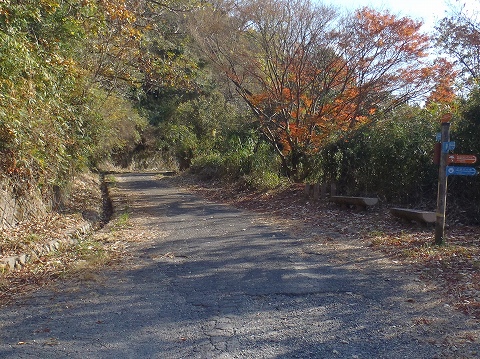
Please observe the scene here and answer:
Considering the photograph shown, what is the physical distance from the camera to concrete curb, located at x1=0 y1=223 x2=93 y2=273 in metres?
7.75

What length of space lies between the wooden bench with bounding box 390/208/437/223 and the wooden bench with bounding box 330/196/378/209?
3.66ft

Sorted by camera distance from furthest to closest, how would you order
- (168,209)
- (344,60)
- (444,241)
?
(344,60) < (168,209) < (444,241)

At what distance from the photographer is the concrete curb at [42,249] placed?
775 centimetres

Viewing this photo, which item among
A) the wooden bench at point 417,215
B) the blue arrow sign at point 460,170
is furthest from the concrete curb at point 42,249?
the blue arrow sign at point 460,170

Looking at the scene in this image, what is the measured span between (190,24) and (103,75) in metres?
3.41

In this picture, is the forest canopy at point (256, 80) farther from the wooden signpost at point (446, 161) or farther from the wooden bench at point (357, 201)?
the wooden signpost at point (446, 161)

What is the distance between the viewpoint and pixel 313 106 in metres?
17.1

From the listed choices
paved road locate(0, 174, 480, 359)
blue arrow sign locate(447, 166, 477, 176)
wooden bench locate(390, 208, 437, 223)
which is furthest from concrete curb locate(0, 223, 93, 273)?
blue arrow sign locate(447, 166, 477, 176)

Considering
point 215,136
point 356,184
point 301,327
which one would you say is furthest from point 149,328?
point 215,136

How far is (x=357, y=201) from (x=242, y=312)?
Result: 732 centimetres

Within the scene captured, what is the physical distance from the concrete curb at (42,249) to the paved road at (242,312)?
4.22 feet

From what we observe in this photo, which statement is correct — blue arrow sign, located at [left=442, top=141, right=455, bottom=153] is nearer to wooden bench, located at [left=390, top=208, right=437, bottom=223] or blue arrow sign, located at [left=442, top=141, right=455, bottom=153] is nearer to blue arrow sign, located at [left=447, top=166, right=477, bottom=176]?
blue arrow sign, located at [left=447, top=166, right=477, bottom=176]

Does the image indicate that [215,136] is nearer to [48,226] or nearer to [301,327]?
[48,226]

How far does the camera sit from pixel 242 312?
580 centimetres
